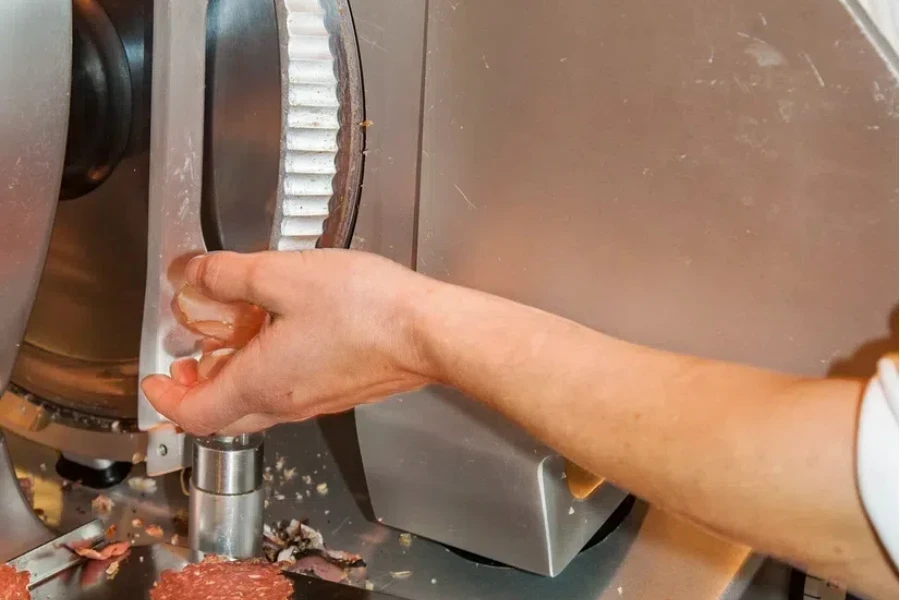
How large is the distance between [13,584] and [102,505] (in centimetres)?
24

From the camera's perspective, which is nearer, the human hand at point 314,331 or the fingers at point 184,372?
the human hand at point 314,331

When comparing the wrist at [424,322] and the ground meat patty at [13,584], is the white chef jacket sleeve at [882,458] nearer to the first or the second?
the wrist at [424,322]

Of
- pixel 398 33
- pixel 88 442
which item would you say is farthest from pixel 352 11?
pixel 88 442

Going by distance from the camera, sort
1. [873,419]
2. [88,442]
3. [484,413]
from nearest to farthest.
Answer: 1. [873,419]
2. [484,413]
3. [88,442]

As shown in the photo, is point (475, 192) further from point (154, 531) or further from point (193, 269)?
point (154, 531)

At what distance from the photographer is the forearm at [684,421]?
430 mm

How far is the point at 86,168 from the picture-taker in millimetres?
750

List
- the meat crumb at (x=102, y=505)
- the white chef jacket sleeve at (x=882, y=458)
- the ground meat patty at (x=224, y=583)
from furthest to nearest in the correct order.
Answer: the meat crumb at (x=102, y=505) → the ground meat patty at (x=224, y=583) → the white chef jacket sleeve at (x=882, y=458)

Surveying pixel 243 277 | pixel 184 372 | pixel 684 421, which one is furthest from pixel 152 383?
pixel 684 421

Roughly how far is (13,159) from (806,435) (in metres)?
0.51

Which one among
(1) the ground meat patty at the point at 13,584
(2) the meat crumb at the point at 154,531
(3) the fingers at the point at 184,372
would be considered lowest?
(2) the meat crumb at the point at 154,531

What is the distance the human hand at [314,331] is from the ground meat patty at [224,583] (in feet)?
0.52

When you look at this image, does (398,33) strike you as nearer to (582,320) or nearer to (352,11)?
(352,11)

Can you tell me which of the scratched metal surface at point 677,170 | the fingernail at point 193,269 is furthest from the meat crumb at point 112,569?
the scratched metal surface at point 677,170
